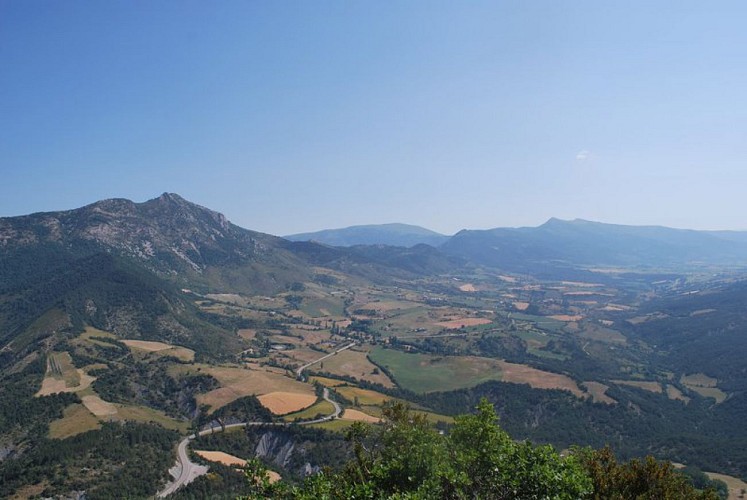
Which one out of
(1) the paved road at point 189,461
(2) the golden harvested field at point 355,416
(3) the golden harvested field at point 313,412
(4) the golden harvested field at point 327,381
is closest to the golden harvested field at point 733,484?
(2) the golden harvested field at point 355,416

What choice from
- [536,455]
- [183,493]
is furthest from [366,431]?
[183,493]

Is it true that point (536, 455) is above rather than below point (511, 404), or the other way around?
above

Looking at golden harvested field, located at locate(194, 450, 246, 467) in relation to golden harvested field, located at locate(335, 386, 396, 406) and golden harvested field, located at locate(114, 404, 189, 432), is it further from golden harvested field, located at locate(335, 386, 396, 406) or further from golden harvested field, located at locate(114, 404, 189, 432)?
golden harvested field, located at locate(335, 386, 396, 406)

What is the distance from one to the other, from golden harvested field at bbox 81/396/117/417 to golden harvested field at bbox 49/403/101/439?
1620 mm

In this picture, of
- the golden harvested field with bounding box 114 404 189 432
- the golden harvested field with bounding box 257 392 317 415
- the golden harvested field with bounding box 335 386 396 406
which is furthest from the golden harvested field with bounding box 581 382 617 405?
the golden harvested field with bounding box 114 404 189 432

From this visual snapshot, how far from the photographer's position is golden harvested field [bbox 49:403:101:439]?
12625 centimetres

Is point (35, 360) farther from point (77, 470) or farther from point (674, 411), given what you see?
point (674, 411)

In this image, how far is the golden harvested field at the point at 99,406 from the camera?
13944 cm

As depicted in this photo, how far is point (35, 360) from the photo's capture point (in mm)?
179875

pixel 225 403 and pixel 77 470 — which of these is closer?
pixel 77 470

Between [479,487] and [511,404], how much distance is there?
6287 inches

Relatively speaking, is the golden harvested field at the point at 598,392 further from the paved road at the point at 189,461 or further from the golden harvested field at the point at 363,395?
the paved road at the point at 189,461

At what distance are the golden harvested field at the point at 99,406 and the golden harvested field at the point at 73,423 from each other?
162cm

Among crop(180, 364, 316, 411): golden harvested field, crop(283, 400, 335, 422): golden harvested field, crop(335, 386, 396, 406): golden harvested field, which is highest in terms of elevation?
crop(180, 364, 316, 411): golden harvested field
